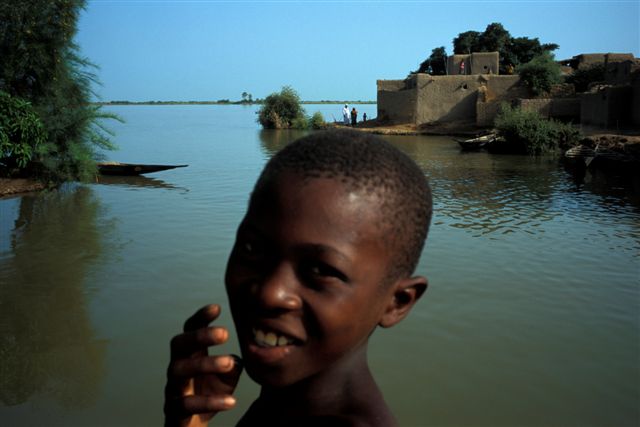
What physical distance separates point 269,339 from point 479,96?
30320 mm

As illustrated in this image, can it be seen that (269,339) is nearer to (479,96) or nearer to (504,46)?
(479,96)

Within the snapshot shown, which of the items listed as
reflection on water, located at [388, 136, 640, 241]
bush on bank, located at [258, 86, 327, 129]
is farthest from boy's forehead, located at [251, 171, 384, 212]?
bush on bank, located at [258, 86, 327, 129]

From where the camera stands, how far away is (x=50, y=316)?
552cm

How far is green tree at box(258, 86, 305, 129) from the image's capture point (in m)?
42.1

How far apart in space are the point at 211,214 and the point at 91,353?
18.5 ft

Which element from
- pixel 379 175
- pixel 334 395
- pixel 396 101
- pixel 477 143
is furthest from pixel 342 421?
pixel 396 101

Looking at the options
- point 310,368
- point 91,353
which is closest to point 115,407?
point 91,353

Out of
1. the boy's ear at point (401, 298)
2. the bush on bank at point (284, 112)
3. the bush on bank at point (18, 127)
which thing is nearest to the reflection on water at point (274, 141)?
the bush on bank at point (284, 112)

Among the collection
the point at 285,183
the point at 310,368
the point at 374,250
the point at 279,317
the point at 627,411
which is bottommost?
the point at 627,411

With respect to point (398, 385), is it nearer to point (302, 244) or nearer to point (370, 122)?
point (302, 244)

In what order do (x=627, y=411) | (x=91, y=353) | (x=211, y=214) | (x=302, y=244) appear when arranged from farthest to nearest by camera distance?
(x=211, y=214) → (x=91, y=353) → (x=627, y=411) → (x=302, y=244)

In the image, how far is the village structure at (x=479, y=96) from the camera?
2430 cm

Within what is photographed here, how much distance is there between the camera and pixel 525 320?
17.1 feet

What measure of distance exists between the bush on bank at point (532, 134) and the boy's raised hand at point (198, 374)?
2056cm
